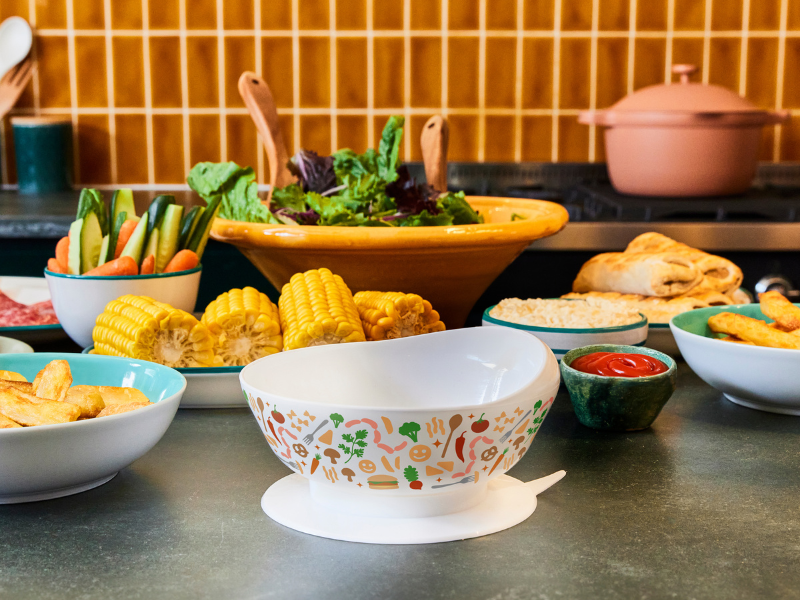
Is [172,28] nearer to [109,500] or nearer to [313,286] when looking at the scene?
[313,286]

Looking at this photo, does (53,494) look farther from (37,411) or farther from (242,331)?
(242,331)

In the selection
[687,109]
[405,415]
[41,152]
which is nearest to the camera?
[405,415]

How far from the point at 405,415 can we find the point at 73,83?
95.4 inches

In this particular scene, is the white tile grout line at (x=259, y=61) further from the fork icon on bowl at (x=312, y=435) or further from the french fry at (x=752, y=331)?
the fork icon on bowl at (x=312, y=435)

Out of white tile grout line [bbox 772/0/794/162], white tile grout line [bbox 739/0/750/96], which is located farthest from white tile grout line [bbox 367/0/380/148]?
white tile grout line [bbox 772/0/794/162]

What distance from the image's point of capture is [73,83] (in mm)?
2615

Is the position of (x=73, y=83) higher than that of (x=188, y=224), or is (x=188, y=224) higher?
(x=73, y=83)

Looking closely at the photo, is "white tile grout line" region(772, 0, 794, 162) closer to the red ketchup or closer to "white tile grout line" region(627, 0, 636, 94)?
"white tile grout line" region(627, 0, 636, 94)

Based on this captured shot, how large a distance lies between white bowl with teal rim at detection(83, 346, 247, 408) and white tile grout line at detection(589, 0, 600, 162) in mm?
2035

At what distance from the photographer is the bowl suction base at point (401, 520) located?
0.57 m

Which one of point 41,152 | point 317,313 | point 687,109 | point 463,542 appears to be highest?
point 687,109

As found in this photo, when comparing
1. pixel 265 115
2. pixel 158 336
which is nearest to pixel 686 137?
pixel 265 115

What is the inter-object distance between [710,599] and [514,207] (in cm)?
89

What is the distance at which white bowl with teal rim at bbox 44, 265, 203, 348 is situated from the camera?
0.96m
